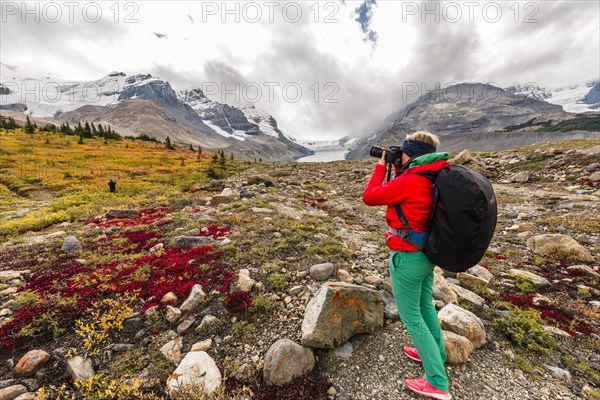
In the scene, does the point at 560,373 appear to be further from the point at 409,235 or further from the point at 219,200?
the point at 219,200

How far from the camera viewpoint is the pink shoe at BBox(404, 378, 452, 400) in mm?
3166

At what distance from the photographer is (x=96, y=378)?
3.46 meters

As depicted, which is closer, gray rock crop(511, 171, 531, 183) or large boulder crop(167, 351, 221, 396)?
large boulder crop(167, 351, 221, 396)

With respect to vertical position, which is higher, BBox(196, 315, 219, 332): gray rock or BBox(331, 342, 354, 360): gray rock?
BBox(196, 315, 219, 332): gray rock

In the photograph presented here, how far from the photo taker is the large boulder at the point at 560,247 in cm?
714

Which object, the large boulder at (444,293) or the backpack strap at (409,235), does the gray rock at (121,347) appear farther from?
the large boulder at (444,293)

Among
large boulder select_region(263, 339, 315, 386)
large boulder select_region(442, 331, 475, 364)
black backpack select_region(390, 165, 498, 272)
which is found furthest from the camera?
large boulder select_region(442, 331, 475, 364)

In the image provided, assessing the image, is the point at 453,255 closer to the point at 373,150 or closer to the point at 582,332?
the point at 373,150

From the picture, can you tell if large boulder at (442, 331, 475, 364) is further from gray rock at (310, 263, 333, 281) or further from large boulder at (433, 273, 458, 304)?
gray rock at (310, 263, 333, 281)

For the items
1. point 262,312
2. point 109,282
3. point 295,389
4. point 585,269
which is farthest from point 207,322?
point 585,269

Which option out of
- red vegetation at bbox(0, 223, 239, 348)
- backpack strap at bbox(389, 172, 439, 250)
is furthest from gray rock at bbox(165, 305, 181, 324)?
backpack strap at bbox(389, 172, 439, 250)

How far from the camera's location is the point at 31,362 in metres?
3.64

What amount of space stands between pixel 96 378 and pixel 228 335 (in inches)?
72.6

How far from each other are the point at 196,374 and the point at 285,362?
1.28 meters
